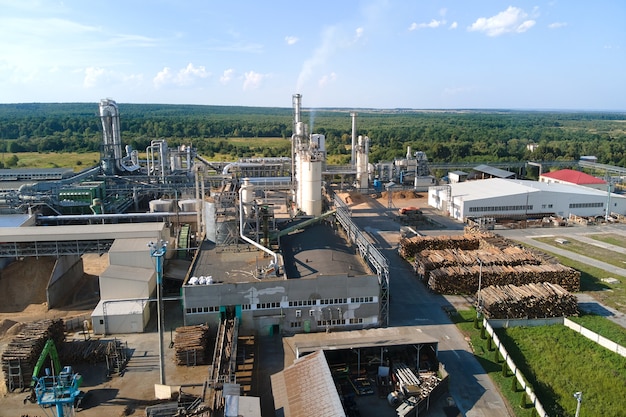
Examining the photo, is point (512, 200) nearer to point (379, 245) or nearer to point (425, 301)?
point (379, 245)

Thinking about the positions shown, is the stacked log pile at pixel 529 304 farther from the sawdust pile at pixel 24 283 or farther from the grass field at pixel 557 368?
the sawdust pile at pixel 24 283

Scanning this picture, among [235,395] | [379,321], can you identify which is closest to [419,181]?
[379,321]

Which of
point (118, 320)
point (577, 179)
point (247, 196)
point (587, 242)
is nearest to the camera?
point (118, 320)

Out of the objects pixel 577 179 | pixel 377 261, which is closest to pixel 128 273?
pixel 377 261

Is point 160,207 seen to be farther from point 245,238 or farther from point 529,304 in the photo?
point 529,304

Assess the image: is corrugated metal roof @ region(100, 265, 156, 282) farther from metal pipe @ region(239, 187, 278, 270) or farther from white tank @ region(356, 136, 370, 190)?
white tank @ region(356, 136, 370, 190)
